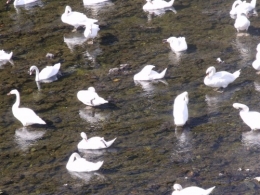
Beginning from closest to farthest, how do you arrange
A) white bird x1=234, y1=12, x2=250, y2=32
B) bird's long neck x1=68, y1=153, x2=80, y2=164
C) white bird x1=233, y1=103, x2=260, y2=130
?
bird's long neck x1=68, y1=153, x2=80, y2=164, white bird x1=233, y1=103, x2=260, y2=130, white bird x1=234, y1=12, x2=250, y2=32

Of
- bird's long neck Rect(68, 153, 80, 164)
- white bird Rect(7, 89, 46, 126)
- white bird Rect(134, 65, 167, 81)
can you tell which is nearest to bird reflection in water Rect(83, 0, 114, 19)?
white bird Rect(134, 65, 167, 81)

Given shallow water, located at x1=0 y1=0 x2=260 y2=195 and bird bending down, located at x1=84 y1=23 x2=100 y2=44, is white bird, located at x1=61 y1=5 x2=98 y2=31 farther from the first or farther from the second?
bird bending down, located at x1=84 y1=23 x2=100 y2=44

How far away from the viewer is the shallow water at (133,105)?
859 cm

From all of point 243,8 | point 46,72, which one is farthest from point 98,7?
point 46,72

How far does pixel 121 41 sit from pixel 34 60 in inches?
69.5

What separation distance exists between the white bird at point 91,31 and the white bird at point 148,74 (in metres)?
2.28

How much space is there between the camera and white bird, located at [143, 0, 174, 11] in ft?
49.3

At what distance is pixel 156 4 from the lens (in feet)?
49.5

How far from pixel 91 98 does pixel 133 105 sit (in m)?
0.66

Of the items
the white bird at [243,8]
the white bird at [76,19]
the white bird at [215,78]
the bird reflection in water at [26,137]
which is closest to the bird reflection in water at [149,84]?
the white bird at [215,78]

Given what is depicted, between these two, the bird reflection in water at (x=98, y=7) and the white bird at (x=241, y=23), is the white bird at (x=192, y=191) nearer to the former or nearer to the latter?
the white bird at (x=241, y=23)

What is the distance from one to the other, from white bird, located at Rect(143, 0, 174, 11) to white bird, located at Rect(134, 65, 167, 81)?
388 cm

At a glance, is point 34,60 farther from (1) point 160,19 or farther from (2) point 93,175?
(2) point 93,175

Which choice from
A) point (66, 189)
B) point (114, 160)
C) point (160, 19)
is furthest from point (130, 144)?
point (160, 19)
